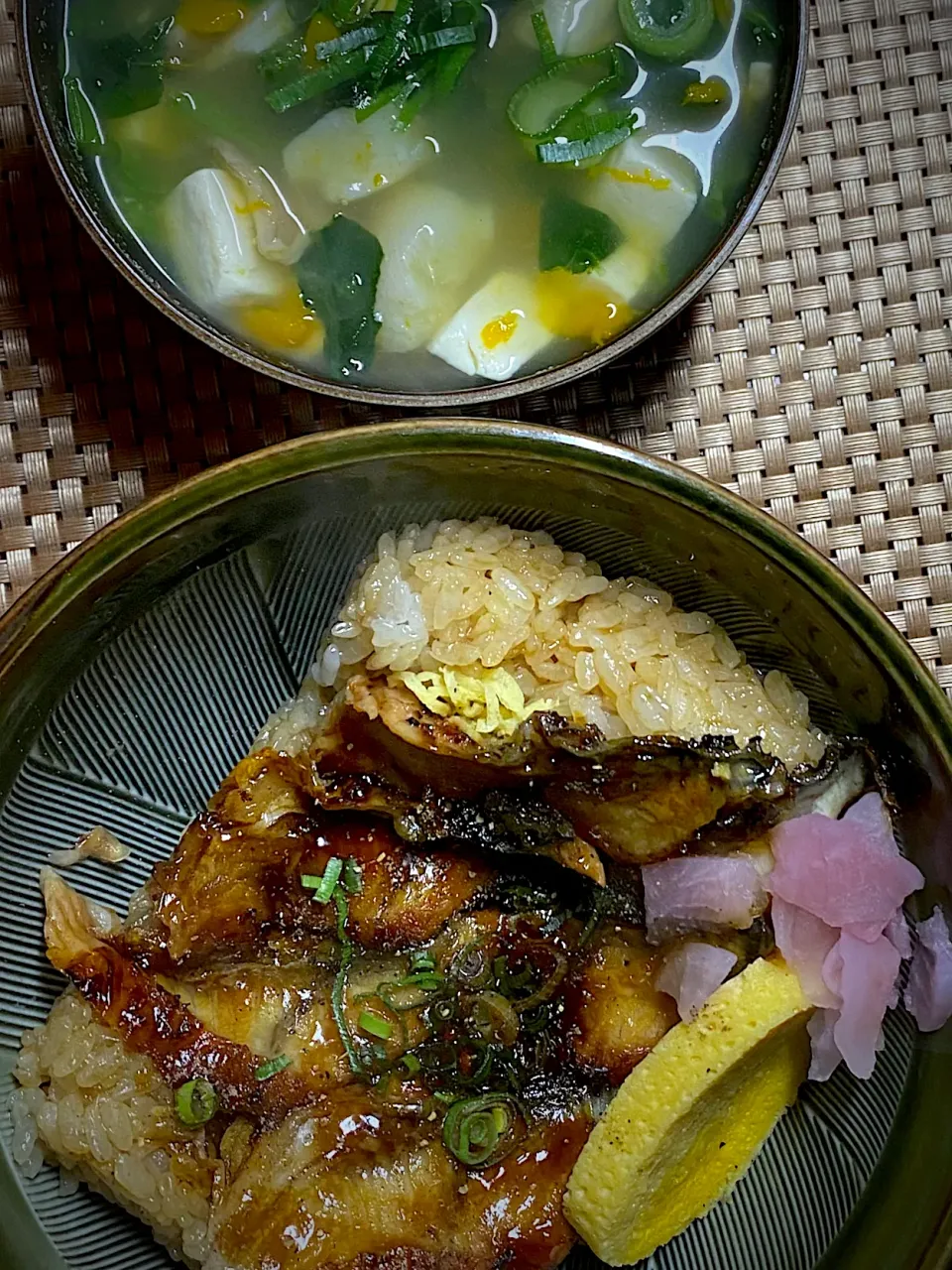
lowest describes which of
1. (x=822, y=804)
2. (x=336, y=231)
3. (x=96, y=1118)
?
(x=96, y=1118)

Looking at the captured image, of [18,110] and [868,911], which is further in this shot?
[18,110]

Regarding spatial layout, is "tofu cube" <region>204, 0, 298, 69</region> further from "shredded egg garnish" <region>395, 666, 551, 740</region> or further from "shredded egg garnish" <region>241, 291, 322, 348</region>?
"shredded egg garnish" <region>395, 666, 551, 740</region>

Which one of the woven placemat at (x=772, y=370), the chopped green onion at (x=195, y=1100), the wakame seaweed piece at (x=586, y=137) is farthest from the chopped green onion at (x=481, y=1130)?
the wakame seaweed piece at (x=586, y=137)

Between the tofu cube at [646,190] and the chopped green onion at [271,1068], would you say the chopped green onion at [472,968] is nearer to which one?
the chopped green onion at [271,1068]

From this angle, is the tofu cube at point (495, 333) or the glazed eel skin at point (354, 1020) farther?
the tofu cube at point (495, 333)

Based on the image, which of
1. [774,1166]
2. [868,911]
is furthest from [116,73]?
[774,1166]

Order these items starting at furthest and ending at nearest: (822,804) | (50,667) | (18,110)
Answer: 1. (18,110)
2. (822,804)
3. (50,667)

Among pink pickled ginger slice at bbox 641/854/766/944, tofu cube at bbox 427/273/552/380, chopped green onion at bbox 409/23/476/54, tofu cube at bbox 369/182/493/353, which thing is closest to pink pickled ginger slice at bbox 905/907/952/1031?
pink pickled ginger slice at bbox 641/854/766/944

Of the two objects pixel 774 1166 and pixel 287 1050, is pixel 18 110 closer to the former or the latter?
pixel 287 1050
